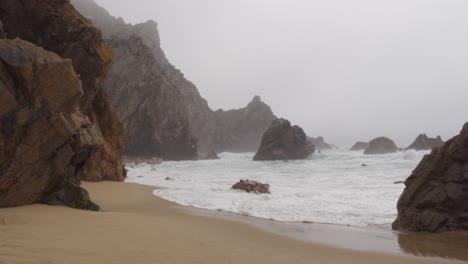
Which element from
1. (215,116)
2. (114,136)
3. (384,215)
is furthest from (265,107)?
(384,215)

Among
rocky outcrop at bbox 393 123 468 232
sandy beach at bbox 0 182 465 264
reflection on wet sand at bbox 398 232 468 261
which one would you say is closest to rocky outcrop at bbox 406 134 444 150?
rocky outcrop at bbox 393 123 468 232

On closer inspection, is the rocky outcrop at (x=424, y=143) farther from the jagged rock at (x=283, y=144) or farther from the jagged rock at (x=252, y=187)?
the jagged rock at (x=252, y=187)

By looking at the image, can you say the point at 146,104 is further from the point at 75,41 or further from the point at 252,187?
the point at 252,187

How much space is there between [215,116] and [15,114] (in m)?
118

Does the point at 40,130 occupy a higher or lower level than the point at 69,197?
higher

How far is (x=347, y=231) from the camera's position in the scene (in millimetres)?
11000

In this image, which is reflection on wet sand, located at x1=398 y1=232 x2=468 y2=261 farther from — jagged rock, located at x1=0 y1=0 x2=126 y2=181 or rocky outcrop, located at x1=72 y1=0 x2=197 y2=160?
rocky outcrop, located at x1=72 y1=0 x2=197 y2=160

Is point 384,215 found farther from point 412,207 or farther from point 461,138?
point 461,138

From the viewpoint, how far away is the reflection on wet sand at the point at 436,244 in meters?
8.39

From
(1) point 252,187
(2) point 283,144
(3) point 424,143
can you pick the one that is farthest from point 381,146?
(1) point 252,187

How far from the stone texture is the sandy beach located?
883mm

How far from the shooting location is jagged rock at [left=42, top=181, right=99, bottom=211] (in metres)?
10.4

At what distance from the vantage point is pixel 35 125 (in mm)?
9953

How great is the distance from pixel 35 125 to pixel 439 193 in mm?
12321
